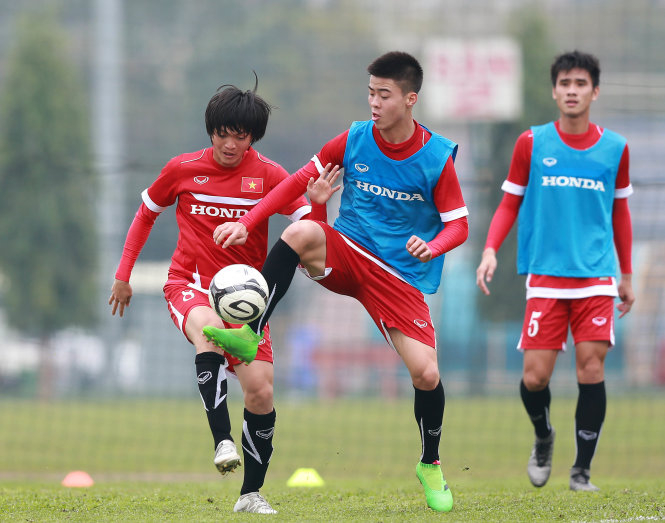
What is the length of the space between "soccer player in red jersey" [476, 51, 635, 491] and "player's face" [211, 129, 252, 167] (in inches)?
66.1

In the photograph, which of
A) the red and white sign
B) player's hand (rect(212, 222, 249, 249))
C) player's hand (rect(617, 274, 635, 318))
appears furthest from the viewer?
the red and white sign

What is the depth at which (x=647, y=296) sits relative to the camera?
64.7 ft

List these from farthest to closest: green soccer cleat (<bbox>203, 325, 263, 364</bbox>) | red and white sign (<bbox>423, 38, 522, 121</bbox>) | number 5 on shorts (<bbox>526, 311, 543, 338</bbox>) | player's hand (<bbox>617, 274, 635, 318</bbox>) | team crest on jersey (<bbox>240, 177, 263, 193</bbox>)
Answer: red and white sign (<bbox>423, 38, 522, 121</bbox>)
player's hand (<bbox>617, 274, 635, 318</bbox>)
number 5 on shorts (<bbox>526, 311, 543, 338</bbox>)
team crest on jersey (<bbox>240, 177, 263, 193</bbox>)
green soccer cleat (<bbox>203, 325, 263, 364</bbox>)

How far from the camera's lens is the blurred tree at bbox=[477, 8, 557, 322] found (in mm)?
20858

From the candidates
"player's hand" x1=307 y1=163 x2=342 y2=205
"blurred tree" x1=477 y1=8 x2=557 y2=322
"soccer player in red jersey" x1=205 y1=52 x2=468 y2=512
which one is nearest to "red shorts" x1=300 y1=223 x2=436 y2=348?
"soccer player in red jersey" x1=205 y1=52 x2=468 y2=512

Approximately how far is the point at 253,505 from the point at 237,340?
964mm

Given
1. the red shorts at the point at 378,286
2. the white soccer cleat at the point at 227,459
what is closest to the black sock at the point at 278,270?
the red shorts at the point at 378,286

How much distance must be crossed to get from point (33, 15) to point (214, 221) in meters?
24.9

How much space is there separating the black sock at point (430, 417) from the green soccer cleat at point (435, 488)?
0.04 metres

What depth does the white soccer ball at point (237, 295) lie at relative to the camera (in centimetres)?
529

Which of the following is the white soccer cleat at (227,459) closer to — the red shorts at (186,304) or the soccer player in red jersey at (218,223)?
the soccer player in red jersey at (218,223)

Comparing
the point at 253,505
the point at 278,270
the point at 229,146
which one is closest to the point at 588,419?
the point at 253,505

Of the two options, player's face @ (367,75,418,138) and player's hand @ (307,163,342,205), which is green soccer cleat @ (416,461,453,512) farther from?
player's face @ (367,75,418,138)

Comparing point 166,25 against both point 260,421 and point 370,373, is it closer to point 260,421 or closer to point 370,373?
point 370,373
